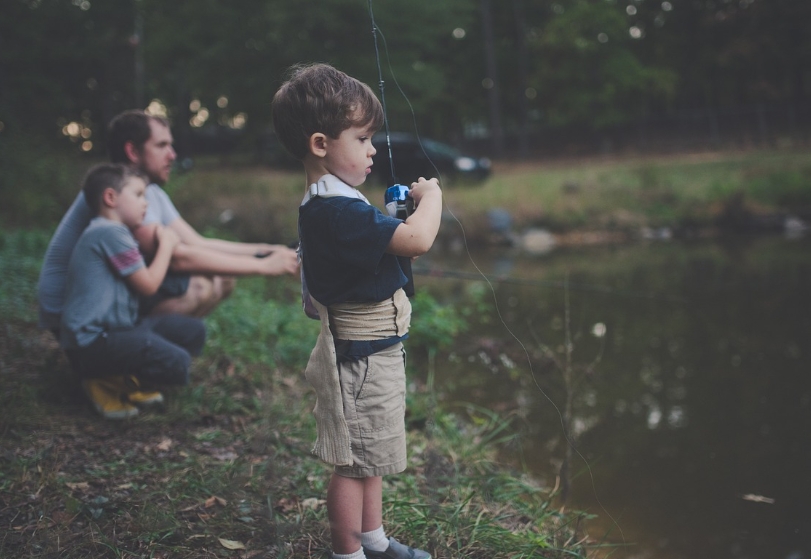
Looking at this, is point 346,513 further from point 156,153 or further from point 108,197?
point 156,153

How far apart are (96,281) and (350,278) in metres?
1.47

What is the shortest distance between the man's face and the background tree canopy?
8032mm

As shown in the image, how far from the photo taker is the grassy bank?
213 centimetres

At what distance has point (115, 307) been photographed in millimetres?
2959

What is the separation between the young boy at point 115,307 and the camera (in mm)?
2896

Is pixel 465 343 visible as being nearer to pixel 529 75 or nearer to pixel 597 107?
pixel 597 107

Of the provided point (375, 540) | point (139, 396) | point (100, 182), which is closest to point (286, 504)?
point (375, 540)

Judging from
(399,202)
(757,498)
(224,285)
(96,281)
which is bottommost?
(757,498)

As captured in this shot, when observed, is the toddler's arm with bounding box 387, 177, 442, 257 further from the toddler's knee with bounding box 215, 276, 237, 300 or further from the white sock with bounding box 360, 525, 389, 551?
the toddler's knee with bounding box 215, 276, 237, 300

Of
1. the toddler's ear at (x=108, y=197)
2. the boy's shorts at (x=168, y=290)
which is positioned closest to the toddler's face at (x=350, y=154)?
the toddler's ear at (x=108, y=197)

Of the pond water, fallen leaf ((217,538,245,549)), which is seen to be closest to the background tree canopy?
the pond water

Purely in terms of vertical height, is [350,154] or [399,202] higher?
[350,154]

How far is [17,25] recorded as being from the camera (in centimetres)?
1324

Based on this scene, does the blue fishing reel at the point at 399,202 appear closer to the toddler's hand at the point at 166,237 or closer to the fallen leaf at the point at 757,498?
the toddler's hand at the point at 166,237
